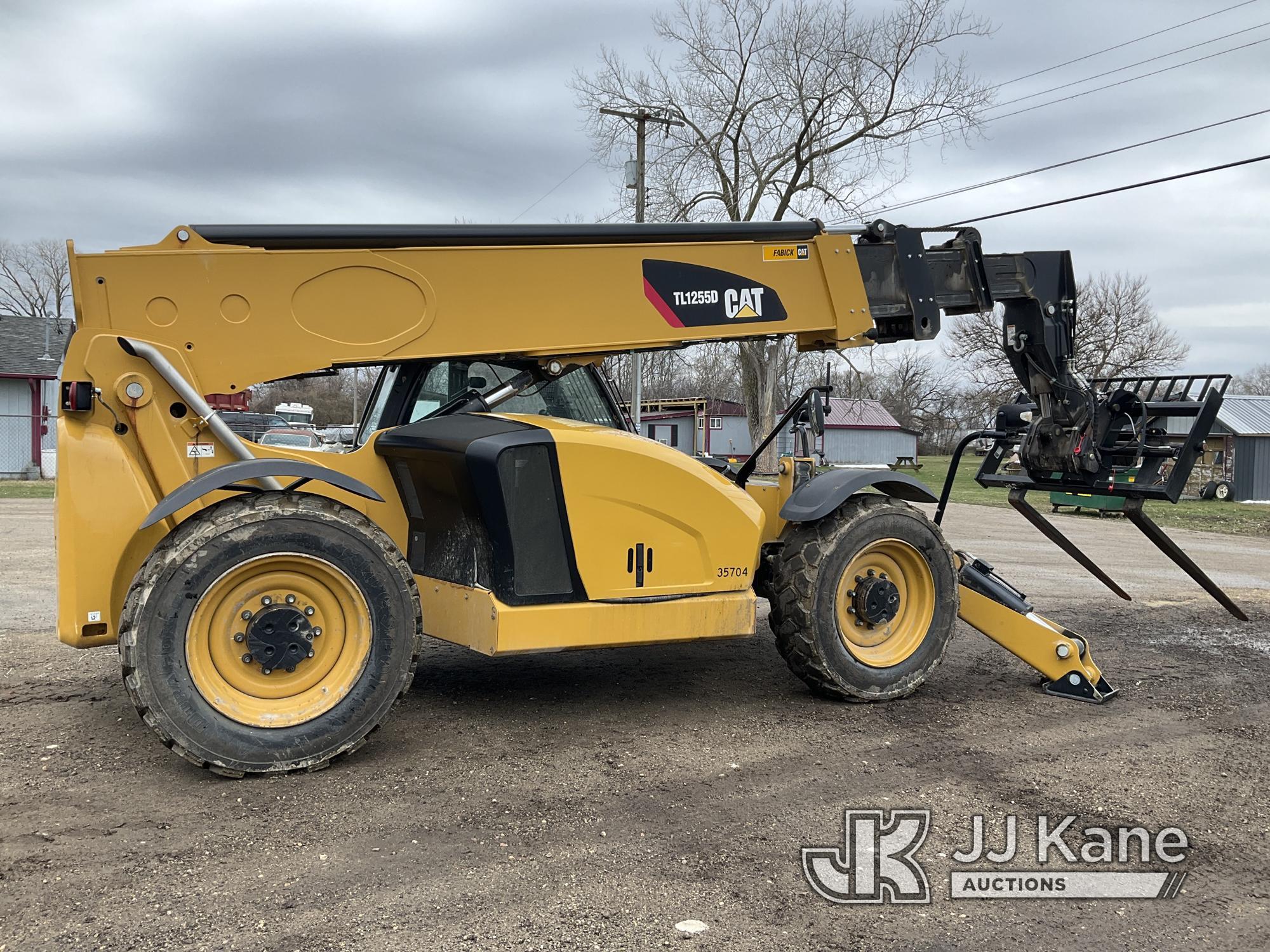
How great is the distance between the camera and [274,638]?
15.9 ft

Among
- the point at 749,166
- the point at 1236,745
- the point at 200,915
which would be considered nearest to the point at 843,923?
the point at 200,915

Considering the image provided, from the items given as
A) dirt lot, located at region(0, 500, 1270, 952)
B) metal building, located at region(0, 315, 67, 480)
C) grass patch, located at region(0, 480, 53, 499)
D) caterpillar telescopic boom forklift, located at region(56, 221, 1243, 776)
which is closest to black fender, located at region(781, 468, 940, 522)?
caterpillar telescopic boom forklift, located at region(56, 221, 1243, 776)

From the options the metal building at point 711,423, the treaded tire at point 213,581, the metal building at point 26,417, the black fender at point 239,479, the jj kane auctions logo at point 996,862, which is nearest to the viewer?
the jj kane auctions logo at point 996,862

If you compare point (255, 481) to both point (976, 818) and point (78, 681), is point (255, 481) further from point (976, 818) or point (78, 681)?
point (976, 818)

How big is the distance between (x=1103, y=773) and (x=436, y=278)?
13.4 feet

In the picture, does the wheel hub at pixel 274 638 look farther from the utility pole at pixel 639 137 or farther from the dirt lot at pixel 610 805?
the utility pole at pixel 639 137

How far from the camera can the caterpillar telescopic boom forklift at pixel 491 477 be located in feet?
15.9

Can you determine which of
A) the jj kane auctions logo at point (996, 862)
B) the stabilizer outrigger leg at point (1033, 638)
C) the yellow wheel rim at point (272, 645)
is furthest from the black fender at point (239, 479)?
the stabilizer outrigger leg at point (1033, 638)

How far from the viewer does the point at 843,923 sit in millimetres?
3541

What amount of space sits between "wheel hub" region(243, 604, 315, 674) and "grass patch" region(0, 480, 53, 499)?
804 inches

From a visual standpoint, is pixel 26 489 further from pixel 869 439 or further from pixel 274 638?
pixel 869 439

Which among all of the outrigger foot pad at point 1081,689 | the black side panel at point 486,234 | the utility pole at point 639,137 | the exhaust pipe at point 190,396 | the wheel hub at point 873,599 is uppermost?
the utility pole at point 639,137

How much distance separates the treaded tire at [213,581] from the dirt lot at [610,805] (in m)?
0.18

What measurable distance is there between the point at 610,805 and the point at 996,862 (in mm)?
1546
